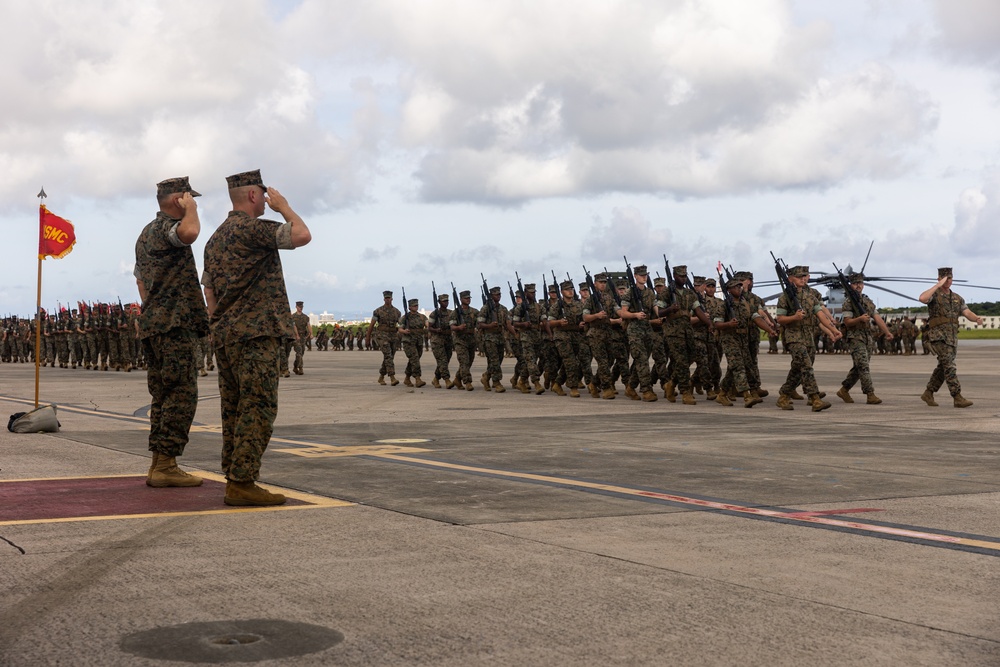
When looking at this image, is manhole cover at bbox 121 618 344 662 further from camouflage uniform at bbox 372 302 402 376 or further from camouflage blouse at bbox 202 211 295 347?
camouflage uniform at bbox 372 302 402 376

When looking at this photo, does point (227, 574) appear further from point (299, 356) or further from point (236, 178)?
point (299, 356)

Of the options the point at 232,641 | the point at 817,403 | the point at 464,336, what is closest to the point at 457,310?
the point at 464,336

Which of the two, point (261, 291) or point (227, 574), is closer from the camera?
point (227, 574)

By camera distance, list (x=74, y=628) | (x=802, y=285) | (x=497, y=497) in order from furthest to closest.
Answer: (x=802, y=285)
(x=497, y=497)
(x=74, y=628)

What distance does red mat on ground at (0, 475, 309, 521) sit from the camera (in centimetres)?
695

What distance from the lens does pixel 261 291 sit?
23.9ft

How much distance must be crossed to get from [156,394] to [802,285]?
1140 cm

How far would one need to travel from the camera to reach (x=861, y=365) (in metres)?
17.9

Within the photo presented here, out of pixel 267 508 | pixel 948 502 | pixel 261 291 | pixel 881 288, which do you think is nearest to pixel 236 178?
pixel 261 291

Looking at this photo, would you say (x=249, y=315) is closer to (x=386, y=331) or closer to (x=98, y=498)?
(x=98, y=498)

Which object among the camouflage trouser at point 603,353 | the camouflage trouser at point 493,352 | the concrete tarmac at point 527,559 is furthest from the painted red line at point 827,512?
the camouflage trouser at point 493,352

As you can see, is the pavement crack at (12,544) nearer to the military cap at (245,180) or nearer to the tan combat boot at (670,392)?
the military cap at (245,180)

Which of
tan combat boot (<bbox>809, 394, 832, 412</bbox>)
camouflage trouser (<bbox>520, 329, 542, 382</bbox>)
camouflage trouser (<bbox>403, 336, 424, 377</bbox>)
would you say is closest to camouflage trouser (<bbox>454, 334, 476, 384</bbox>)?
camouflage trouser (<bbox>403, 336, 424, 377</bbox>)

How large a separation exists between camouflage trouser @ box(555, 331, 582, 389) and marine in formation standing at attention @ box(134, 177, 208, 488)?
551 inches
